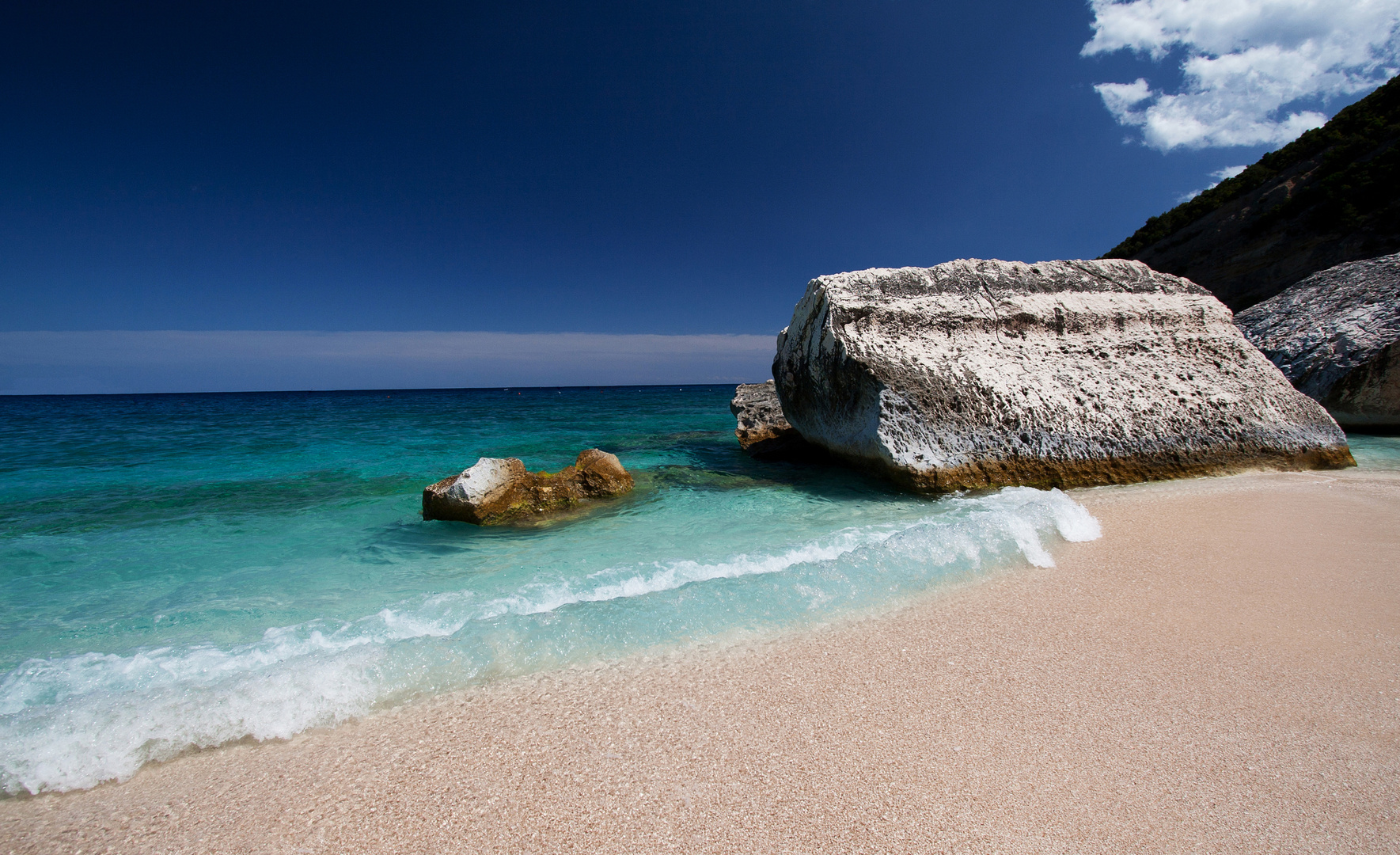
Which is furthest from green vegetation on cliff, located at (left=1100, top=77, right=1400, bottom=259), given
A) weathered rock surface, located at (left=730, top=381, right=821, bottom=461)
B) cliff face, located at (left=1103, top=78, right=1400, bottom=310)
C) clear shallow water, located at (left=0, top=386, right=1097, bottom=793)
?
clear shallow water, located at (left=0, top=386, right=1097, bottom=793)

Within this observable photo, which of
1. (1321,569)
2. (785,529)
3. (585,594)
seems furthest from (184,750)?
(1321,569)

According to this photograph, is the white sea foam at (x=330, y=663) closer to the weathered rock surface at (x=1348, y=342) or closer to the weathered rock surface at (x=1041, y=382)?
the weathered rock surface at (x=1041, y=382)

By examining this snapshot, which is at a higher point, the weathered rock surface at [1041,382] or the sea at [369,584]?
the weathered rock surface at [1041,382]

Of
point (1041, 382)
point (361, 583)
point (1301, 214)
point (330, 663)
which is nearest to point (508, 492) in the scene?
point (361, 583)

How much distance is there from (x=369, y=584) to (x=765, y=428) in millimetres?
8598

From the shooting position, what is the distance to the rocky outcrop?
6078mm

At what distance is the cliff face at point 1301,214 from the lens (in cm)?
2012

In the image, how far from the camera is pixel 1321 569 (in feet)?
12.1

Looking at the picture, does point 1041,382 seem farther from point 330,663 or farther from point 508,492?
point 330,663

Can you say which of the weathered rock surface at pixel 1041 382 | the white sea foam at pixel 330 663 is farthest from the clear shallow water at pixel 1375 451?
the white sea foam at pixel 330 663

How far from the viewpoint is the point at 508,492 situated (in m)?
6.35

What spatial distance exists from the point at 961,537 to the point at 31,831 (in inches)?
199

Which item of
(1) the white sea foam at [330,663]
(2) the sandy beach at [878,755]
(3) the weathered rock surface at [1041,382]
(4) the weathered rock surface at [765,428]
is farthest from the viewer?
(4) the weathered rock surface at [765,428]

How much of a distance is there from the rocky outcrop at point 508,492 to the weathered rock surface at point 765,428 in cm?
390
